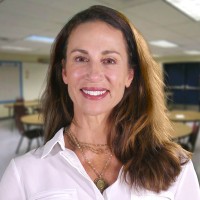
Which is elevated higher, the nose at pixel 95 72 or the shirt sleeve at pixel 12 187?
the nose at pixel 95 72

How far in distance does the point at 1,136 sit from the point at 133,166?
19.7 ft

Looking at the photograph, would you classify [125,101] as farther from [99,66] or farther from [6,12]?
[6,12]

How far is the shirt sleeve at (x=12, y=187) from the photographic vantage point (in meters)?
0.91

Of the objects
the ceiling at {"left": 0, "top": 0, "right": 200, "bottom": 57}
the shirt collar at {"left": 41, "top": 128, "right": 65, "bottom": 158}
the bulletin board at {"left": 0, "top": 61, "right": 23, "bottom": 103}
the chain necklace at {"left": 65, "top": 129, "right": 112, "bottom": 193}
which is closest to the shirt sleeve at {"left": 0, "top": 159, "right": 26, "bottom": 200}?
the shirt collar at {"left": 41, "top": 128, "right": 65, "bottom": 158}

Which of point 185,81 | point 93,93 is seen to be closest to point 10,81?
point 93,93

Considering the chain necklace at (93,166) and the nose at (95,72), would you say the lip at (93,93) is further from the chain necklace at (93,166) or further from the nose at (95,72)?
the chain necklace at (93,166)

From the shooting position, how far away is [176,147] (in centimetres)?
111

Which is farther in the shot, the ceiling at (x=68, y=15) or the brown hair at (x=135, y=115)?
the ceiling at (x=68, y=15)

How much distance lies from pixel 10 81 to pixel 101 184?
896 centimetres

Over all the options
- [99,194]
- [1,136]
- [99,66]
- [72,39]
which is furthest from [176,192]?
[1,136]

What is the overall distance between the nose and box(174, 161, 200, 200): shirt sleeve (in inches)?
21.8

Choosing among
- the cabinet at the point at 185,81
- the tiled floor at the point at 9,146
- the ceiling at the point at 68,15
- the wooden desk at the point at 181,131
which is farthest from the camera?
the cabinet at the point at 185,81

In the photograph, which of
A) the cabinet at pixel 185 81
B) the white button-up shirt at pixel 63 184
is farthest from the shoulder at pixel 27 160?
the cabinet at pixel 185 81

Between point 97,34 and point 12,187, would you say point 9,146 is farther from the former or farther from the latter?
point 97,34
